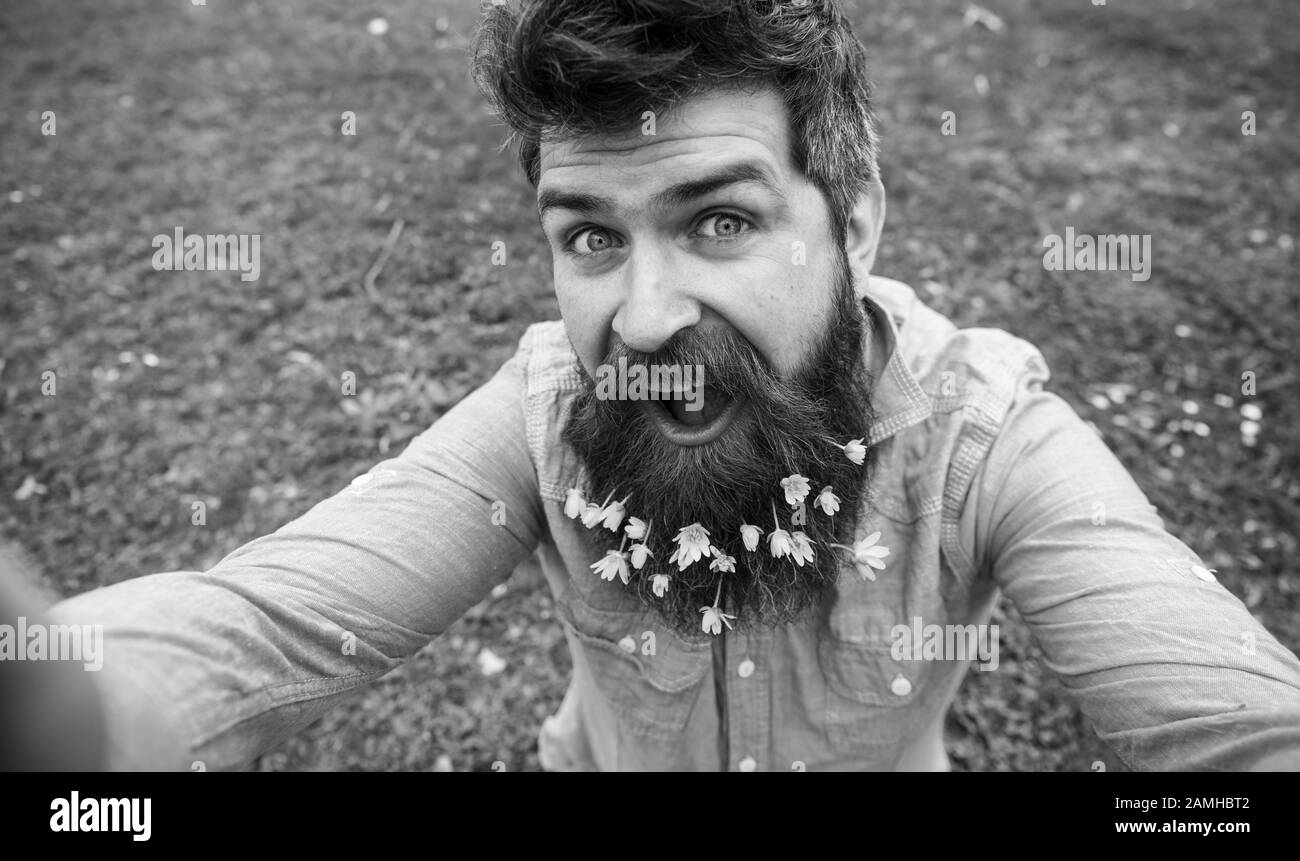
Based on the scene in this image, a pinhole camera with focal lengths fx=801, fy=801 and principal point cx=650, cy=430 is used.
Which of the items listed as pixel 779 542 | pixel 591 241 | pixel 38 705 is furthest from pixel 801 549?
pixel 38 705

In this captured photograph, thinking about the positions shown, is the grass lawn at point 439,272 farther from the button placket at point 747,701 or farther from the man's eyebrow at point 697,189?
the man's eyebrow at point 697,189

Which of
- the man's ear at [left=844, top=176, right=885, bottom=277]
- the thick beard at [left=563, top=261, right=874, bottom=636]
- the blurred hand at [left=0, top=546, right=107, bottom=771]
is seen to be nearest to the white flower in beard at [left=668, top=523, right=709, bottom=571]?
the thick beard at [left=563, top=261, right=874, bottom=636]

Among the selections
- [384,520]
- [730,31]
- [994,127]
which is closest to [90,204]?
[384,520]

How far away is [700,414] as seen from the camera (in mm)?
1955

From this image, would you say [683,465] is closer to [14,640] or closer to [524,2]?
[524,2]

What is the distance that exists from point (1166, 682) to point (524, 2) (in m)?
1.93

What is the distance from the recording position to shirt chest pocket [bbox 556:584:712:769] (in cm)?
215

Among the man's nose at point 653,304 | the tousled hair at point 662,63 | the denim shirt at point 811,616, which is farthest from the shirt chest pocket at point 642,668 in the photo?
the tousled hair at point 662,63

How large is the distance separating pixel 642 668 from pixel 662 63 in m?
1.51

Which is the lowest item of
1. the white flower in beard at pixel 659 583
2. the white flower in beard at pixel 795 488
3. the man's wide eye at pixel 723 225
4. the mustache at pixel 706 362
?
the white flower in beard at pixel 659 583

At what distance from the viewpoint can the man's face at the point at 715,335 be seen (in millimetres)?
1754

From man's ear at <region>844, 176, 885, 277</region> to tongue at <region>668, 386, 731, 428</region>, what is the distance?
51 centimetres

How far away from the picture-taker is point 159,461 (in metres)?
4.37

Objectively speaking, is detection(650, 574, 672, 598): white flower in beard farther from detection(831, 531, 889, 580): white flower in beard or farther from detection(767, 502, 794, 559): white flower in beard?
detection(831, 531, 889, 580): white flower in beard
